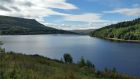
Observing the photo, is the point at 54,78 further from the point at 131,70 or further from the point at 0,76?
the point at 131,70

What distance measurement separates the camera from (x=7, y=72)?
1088 cm

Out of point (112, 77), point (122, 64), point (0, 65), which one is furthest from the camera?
point (122, 64)

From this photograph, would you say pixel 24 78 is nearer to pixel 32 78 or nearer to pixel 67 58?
pixel 32 78

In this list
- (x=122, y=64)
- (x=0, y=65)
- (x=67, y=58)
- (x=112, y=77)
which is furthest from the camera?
(x=122, y=64)

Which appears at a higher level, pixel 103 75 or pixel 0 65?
pixel 0 65

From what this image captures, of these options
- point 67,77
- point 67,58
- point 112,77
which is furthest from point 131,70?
point 67,77

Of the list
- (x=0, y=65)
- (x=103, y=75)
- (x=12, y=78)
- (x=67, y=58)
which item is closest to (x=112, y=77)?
(x=103, y=75)

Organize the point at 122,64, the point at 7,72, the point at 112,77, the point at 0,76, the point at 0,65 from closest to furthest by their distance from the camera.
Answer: the point at 0,76 → the point at 7,72 → the point at 0,65 → the point at 112,77 → the point at 122,64

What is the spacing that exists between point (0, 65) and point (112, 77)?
14328 millimetres

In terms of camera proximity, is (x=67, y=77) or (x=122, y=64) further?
(x=122, y=64)

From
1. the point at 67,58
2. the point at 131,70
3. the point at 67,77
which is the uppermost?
the point at 67,77

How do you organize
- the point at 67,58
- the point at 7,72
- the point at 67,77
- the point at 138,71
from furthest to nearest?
the point at 138,71, the point at 67,58, the point at 67,77, the point at 7,72

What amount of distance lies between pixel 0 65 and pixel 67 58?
6372 cm

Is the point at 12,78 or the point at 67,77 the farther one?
the point at 67,77
